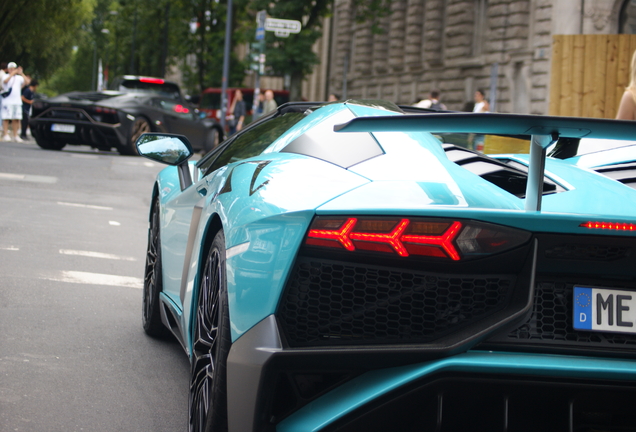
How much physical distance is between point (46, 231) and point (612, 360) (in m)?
7.06

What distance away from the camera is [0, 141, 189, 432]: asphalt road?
3.59 metres

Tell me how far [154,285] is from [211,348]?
1859 millimetres

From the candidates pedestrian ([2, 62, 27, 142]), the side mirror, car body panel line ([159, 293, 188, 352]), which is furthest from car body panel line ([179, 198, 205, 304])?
pedestrian ([2, 62, 27, 142])

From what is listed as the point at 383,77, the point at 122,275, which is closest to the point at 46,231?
the point at 122,275

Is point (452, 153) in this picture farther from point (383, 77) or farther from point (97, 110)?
point (383, 77)

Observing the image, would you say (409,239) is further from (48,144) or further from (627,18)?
(627,18)

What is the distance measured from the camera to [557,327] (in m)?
2.41

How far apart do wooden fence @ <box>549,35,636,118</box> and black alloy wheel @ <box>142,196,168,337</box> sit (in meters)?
10.7

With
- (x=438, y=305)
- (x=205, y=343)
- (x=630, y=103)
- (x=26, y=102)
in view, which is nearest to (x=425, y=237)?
(x=438, y=305)

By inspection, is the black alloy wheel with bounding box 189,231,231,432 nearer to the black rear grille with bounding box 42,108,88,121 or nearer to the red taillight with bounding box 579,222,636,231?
the red taillight with bounding box 579,222,636,231

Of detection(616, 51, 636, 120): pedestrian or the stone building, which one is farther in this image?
the stone building

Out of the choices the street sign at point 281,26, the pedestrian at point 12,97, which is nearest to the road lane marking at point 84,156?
the pedestrian at point 12,97

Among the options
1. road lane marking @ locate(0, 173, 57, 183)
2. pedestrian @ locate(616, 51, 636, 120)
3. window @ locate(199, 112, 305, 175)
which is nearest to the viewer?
window @ locate(199, 112, 305, 175)

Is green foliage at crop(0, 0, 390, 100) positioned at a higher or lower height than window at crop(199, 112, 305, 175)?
higher
